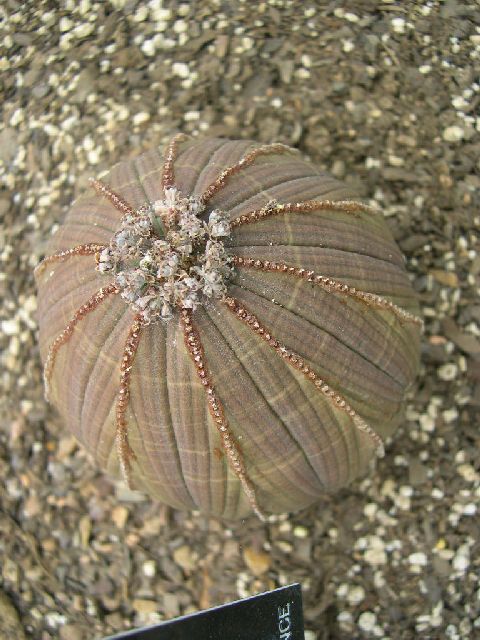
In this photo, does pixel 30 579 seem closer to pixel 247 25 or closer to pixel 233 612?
pixel 233 612

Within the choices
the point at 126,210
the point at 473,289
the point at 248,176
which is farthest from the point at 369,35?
the point at 126,210

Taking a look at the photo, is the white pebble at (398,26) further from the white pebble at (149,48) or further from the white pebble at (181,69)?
the white pebble at (149,48)

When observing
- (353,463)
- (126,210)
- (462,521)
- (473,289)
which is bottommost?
(462,521)

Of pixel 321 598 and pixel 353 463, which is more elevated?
pixel 353 463

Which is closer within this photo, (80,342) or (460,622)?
(80,342)

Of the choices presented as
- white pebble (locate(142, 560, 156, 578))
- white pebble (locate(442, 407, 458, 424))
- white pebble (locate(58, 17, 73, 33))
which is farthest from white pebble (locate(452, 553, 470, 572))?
white pebble (locate(58, 17, 73, 33))

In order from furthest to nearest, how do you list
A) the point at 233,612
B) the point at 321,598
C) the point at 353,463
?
1. the point at 321,598
2. the point at 353,463
3. the point at 233,612

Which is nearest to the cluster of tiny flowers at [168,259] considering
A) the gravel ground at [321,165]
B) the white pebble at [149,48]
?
the gravel ground at [321,165]
